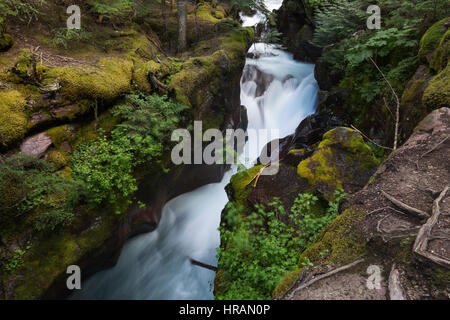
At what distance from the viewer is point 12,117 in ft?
14.3

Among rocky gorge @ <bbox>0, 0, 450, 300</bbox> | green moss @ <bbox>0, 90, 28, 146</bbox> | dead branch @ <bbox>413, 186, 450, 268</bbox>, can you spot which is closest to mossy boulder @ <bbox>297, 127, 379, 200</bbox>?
rocky gorge @ <bbox>0, 0, 450, 300</bbox>

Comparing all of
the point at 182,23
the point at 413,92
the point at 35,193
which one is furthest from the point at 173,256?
the point at 182,23

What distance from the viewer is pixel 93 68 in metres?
5.87

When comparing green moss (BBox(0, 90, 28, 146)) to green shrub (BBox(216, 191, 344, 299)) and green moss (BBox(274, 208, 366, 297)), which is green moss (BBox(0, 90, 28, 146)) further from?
green moss (BBox(274, 208, 366, 297))

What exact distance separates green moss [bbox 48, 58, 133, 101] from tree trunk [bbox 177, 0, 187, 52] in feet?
13.2

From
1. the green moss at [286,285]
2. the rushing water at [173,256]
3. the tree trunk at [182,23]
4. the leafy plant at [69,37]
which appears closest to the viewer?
the green moss at [286,285]

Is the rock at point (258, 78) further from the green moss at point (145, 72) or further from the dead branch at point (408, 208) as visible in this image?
the dead branch at point (408, 208)

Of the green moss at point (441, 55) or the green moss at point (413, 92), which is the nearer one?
the green moss at point (441, 55)

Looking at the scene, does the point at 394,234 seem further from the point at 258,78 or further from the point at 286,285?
the point at 258,78

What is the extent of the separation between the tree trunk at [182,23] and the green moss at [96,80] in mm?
4015

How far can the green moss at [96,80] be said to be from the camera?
5.13 m

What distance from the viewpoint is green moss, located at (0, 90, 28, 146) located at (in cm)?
420

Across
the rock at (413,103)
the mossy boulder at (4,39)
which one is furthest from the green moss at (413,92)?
the mossy boulder at (4,39)
